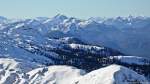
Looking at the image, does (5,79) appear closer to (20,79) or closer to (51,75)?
(20,79)

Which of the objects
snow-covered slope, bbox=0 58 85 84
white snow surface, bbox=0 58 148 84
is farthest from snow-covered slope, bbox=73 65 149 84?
snow-covered slope, bbox=0 58 85 84

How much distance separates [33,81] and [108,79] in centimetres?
2235

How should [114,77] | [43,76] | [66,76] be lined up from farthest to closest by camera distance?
[43,76]
[66,76]
[114,77]

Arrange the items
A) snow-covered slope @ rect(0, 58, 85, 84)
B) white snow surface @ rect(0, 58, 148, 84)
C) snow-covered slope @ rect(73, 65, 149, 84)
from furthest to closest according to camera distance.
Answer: snow-covered slope @ rect(0, 58, 85, 84), white snow surface @ rect(0, 58, 148, 84), snow-covered slope @ rect(73, 65, 149, 84)

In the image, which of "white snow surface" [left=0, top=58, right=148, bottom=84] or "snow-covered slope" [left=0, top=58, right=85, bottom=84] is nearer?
"white snow surface" [left=0, top=58, right=148, bottom=84]

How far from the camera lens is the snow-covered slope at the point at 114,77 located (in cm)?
9436

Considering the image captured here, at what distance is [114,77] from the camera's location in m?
95.2

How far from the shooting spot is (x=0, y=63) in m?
146

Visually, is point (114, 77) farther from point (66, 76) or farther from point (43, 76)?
point (43, 76)

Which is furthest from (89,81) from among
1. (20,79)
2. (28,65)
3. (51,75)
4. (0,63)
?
(0,63)

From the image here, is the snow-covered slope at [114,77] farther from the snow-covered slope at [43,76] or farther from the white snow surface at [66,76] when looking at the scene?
the snow-covered slope at [43,76]

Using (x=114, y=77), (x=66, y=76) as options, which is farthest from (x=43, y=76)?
(x=114, y=77)

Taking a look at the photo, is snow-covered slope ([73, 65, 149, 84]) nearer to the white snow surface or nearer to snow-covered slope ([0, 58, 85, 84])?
the white snow surface

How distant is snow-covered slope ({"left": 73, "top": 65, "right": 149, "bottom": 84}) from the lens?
94363 mm
